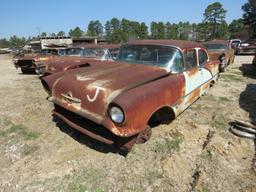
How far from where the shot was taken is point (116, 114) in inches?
123

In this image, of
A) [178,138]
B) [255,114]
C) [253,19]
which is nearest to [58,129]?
[178,138]

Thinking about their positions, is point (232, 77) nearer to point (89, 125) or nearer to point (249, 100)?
point (249, 100)

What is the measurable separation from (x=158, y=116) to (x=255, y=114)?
267cm

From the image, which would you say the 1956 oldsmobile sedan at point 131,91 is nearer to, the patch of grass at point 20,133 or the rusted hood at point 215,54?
the patch of grass at point 20,133

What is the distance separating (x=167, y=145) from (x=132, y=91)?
126 centimetres

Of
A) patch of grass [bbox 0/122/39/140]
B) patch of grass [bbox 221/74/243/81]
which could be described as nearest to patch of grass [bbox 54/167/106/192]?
patch of grass [bbox 0/122/39/140]

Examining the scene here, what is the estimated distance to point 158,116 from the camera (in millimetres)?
4203

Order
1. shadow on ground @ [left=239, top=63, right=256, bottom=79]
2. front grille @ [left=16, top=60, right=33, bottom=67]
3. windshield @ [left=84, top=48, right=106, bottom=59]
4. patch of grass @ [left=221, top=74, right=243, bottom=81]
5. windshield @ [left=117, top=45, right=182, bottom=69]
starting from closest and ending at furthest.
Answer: windshield @ [left=117, top=45, right=182, bottom=69], windshield @ [left=84, top=48, right=106, bottom=59], patch of grass @ [left=221, top=74, right=243, bottom=81], shadow on ground @ [left=239, top=63, right=256, bottom=79], front grille @ [left=16, top=60, right=33, bottom=67]

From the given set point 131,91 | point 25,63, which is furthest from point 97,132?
point 25,63

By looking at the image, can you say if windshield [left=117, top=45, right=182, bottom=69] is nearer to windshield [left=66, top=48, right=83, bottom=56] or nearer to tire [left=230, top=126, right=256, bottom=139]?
tire [left=230, top=126, right=256, bottom=139]

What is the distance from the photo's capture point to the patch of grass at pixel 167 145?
149 inches

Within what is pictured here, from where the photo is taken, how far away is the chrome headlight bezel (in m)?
3.05

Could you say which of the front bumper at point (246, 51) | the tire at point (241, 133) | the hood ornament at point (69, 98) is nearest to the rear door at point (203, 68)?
the tire at point (241, 133)

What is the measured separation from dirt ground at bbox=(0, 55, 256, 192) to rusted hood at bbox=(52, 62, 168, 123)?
755 millimetres
